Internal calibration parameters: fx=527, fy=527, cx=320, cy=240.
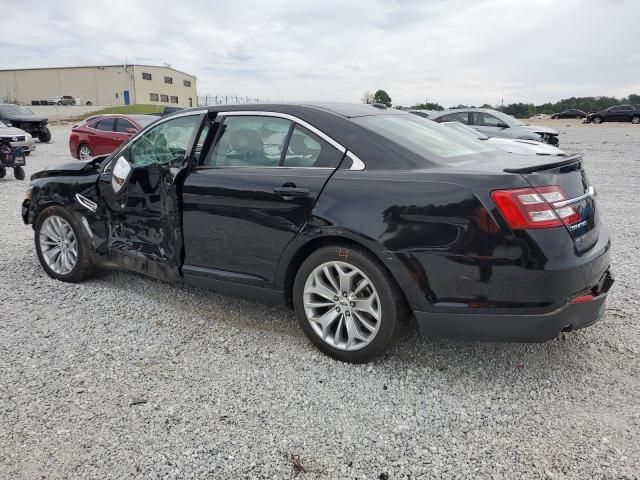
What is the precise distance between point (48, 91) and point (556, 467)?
9821 centimetres

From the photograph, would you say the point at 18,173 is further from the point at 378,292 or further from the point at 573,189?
the point at 573,189

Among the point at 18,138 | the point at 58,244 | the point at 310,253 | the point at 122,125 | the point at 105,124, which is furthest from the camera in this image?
the point at 18,138

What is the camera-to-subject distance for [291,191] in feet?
10.9

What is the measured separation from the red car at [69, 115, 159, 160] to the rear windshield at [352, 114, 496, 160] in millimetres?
11803

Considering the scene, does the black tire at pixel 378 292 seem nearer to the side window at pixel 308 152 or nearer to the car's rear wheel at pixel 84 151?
the side window at pixel 308 152

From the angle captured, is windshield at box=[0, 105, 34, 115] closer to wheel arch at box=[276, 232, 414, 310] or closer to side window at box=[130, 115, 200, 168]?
side window at box=[130, 115, 200, 168]

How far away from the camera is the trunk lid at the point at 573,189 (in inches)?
110

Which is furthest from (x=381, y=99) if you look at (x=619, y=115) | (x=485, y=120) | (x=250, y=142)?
(x=619, y=115)

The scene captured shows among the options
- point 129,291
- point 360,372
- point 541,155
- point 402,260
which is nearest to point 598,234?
point 541,155

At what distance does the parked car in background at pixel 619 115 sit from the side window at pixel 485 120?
3186 cm

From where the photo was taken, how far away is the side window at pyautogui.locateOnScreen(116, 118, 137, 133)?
47.3 ft

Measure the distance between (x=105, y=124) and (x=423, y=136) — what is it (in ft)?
44.3

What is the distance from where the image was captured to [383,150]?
10.5 feet

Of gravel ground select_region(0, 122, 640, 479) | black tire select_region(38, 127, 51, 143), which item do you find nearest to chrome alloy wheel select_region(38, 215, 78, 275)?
gravel ground select_region(0, 122, 640, 479)
